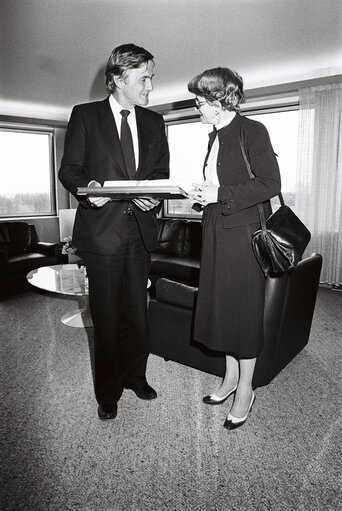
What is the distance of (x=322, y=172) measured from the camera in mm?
5266

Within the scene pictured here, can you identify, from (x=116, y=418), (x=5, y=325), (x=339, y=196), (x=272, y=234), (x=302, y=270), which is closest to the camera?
(x=272, y=234)

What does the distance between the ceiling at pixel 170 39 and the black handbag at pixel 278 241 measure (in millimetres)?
2474

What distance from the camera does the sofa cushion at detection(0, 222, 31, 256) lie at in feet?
18.7

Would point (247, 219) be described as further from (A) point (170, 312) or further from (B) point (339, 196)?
(B) point (339, 196)

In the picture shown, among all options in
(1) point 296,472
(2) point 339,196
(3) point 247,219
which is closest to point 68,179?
(3) point 247,219

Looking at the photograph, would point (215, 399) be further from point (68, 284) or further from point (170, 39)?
point (170, 39)

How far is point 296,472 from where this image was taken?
1.73 m

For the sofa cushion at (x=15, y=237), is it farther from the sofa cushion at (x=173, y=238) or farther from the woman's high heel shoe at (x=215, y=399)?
the woman's high heel shoe at (x=215, y=399)

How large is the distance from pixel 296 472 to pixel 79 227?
5.01 feet

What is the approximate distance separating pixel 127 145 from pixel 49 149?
19.1 feet

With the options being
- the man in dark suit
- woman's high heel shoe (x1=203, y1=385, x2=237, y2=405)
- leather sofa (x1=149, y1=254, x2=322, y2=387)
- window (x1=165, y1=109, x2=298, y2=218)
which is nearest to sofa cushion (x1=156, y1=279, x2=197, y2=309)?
leather sofa (x1=149, y1=254, x2=322, y2=387)

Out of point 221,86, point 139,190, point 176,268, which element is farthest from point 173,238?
point 139,190

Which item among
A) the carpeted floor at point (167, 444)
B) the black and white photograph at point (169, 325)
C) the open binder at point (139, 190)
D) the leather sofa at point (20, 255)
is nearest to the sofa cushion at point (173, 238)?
the leather sofa at point (20, 255)

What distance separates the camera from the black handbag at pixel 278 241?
5.53ft
